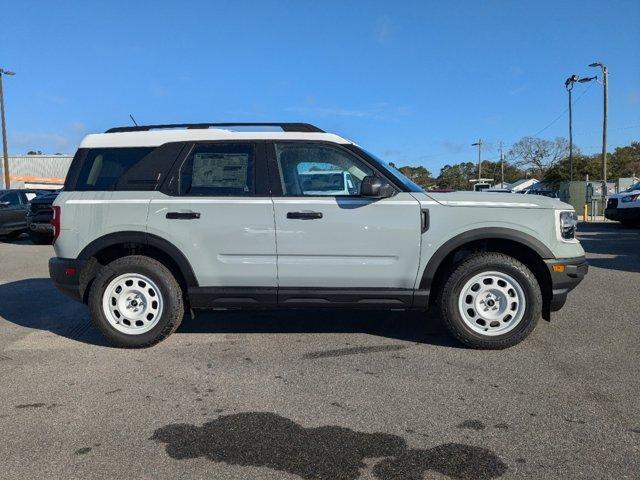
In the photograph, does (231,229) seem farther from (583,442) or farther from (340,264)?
(583,442)

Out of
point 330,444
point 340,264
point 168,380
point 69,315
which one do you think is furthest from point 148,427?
point 69,315

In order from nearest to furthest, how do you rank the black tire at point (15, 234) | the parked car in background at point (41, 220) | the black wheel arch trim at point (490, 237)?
1. the black wheel arch trim at point (490, 237)
2. the parked car in background at point (41, 220)
3. the black tire at point (15, 234)

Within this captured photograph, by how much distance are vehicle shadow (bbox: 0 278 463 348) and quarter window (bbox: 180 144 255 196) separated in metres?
1.55

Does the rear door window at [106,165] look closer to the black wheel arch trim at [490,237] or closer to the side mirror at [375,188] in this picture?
the side mirror at [375,188]

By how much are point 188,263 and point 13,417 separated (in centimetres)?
181

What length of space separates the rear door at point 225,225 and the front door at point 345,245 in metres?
0.16

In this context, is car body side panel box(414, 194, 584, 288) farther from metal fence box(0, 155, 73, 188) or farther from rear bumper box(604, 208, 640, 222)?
metal fence box(0, 155, 73, 188)

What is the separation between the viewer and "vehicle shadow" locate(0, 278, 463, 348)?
536 cm

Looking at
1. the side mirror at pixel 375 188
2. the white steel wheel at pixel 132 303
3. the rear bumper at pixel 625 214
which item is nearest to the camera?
the side mirror at pixel 375 188

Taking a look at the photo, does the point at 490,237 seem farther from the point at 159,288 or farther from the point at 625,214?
the point at 625,214

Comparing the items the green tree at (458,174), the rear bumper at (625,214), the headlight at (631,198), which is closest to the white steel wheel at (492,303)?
the rear bumper at (625,214)

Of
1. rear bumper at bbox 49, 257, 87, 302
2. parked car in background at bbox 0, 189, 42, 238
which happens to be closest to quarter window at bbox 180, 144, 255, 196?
rear bumper at bbox 49, 257, 87, 302

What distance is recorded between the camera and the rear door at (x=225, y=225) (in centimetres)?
472

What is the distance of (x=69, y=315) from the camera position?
624 cm
